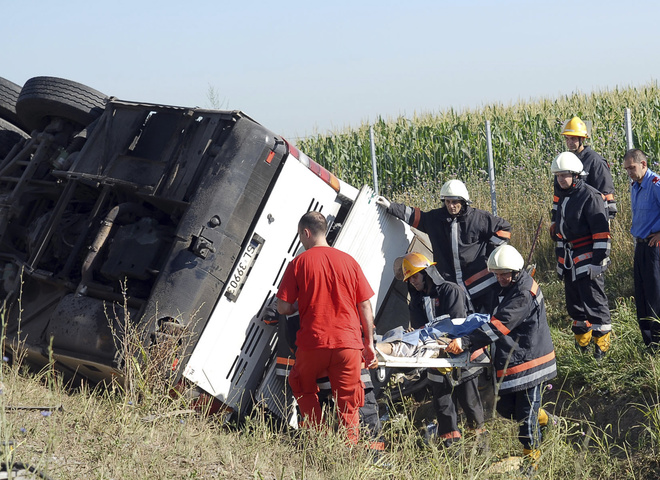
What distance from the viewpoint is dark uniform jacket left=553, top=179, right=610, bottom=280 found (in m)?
5.79

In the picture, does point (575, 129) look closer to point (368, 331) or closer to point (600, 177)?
point (600, 177)

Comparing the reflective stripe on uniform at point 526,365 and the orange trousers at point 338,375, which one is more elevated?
the reflective stripe on uniform at point 526,365

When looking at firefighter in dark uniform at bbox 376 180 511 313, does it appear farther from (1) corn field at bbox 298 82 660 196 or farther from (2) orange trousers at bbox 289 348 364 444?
(1) corn field at bbox 298 82 660 196

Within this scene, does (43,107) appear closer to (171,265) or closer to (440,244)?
(171,265)

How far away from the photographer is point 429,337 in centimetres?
497

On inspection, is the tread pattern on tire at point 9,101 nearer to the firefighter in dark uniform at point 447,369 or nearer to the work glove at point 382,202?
the work glove at point 382,202

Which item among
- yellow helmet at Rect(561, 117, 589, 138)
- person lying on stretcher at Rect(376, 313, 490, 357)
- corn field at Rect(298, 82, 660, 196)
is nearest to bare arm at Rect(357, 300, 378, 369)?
person lying on stretcher at Rect(376, 313, 490, 357)

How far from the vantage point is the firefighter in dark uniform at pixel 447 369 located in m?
4.98

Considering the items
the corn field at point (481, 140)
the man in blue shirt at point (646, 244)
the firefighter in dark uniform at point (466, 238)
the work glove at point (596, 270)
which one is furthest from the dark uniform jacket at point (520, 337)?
the corn field at point (481, 140)

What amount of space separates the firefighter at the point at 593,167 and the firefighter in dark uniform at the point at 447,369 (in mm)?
1854

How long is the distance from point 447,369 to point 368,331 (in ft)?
2.04

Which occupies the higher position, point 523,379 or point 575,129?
point 575,129

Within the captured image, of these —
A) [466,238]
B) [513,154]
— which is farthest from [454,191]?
[513,154]

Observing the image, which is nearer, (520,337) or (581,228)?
(520,337)
